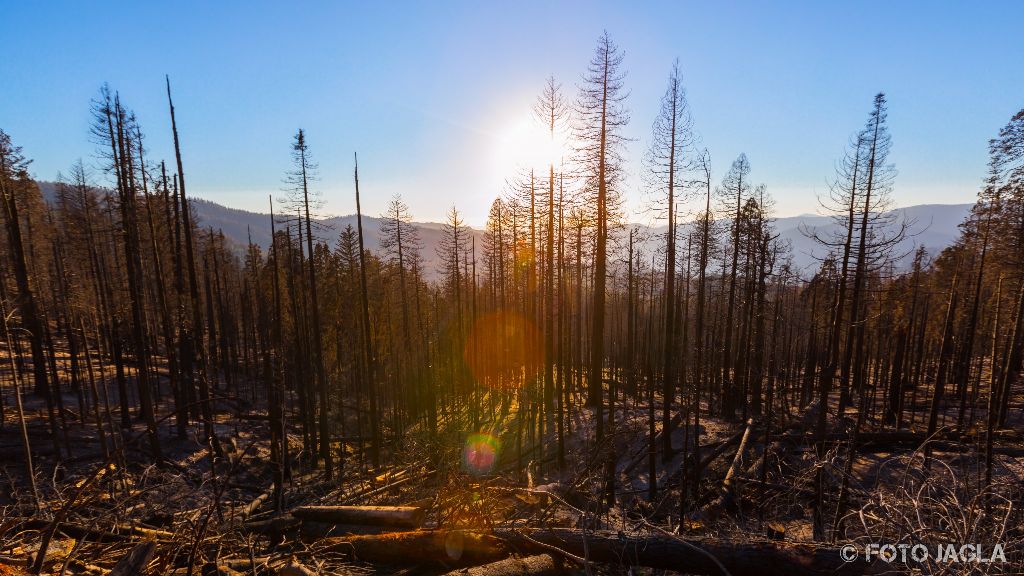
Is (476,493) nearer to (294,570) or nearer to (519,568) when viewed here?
(519,568)

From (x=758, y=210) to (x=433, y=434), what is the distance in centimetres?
2200

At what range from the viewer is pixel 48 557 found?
16.5 ft

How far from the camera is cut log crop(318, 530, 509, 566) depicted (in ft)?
18.8

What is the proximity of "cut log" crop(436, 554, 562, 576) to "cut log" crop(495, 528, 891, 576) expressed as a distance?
163mm

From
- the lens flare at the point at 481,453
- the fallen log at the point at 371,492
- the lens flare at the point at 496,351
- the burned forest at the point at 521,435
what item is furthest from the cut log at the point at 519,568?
the lens flare at the point at 496,351

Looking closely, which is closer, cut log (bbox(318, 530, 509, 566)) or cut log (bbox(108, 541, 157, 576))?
cut log (bbox(108, 541, 157, 576))

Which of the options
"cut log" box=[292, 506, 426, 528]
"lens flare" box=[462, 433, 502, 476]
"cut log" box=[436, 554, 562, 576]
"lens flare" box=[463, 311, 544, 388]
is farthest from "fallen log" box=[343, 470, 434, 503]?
"lens flare" box=[463, 311, 544, 388]

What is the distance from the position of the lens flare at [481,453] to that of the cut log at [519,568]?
15511mm

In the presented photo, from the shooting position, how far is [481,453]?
77.0 feet

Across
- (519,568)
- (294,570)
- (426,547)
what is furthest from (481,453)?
Answer: (294,570)

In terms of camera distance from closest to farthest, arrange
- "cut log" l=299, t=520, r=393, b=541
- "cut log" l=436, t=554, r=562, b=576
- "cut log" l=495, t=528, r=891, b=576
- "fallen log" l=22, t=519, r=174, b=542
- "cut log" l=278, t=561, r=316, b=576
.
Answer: "cut log" l=495, t=528, r=891, b=576
"cut log" l=278, t=561, r=316, b=576
"cut log" l=436, t=554, r=562, b=576
"fallen log" l=22, t=519, r=174, b=542
"cut log" l=299, t=520, r=393, b=541

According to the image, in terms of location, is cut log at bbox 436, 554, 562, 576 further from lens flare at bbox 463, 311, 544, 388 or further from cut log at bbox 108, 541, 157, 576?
lens flare at bbox 463, 311, 544, 388

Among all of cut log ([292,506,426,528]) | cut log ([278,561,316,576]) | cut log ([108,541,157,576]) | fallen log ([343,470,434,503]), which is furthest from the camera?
fallen log ([343,470,434,503])

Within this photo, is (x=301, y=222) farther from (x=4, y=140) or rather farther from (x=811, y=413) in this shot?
(x=811, y=413)
